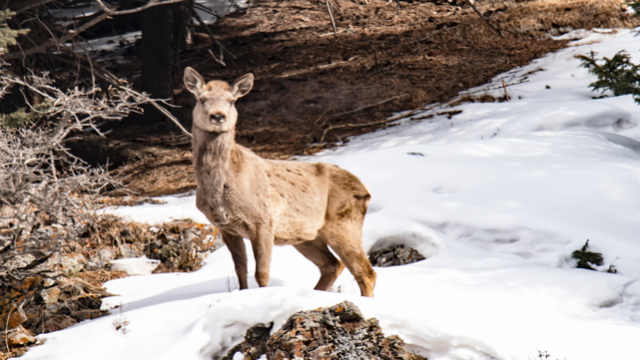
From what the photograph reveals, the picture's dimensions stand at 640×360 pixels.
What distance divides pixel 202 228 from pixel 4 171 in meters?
2.66

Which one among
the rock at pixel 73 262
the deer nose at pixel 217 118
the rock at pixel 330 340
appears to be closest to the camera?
the rock at pixel 330 340

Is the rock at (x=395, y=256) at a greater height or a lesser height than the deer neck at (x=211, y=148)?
lesser

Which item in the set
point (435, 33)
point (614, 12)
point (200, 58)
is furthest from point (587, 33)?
point (200, 58)

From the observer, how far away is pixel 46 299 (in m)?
5.41

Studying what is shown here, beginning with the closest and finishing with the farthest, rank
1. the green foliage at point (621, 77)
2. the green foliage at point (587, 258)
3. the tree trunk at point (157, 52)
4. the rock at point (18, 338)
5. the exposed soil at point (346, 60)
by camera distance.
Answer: the rock at point (18, 338) < the green foliage at point (587, 258) < the green foliage at point (621, 77) < the exposed soil at point (346, 60) < the tree trunk at point (157, 52)

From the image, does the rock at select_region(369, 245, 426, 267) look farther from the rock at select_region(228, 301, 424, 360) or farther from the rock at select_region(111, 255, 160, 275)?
the rock at select_region(228, 301, 424, 360)

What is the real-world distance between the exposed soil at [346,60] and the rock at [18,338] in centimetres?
598

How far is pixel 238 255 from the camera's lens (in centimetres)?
541

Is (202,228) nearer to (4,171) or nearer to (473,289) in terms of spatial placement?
(4,171)

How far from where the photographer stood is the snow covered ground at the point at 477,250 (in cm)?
414

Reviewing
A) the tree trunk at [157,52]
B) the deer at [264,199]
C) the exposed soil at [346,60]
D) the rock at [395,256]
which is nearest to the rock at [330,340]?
the deer at [264,199]

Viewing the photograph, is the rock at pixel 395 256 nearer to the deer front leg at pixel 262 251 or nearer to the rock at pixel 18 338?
the deer front leg at pixel 262 251

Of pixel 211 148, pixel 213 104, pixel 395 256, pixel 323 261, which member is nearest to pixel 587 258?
pixel 395 256

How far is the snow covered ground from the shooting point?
4.14m
